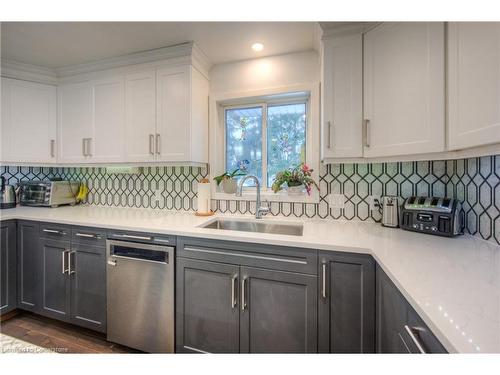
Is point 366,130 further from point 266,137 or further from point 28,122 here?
point 28,122

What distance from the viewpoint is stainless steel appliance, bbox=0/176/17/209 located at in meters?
2.25

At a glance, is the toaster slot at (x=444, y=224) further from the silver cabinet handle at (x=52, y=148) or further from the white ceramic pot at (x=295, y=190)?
the silver cabinet handle at (x=52, y=148)

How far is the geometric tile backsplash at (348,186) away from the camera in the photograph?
49.2 inches

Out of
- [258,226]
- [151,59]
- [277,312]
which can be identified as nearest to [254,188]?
[258,226]

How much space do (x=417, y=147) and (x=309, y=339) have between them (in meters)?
1.21

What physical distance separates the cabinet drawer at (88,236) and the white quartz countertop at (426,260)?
58 mm

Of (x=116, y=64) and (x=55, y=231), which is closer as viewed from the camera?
(x=55, y=231)

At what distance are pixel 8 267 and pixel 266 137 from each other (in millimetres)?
2525

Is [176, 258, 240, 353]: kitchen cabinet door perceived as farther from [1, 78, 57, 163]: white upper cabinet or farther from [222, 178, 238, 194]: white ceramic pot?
[1, 78, 57, 163]: white upper cabinet

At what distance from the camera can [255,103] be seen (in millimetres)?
2164

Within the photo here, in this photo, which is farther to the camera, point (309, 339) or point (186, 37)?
point (186, 37)

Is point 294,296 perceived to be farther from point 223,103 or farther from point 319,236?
point 223,103
